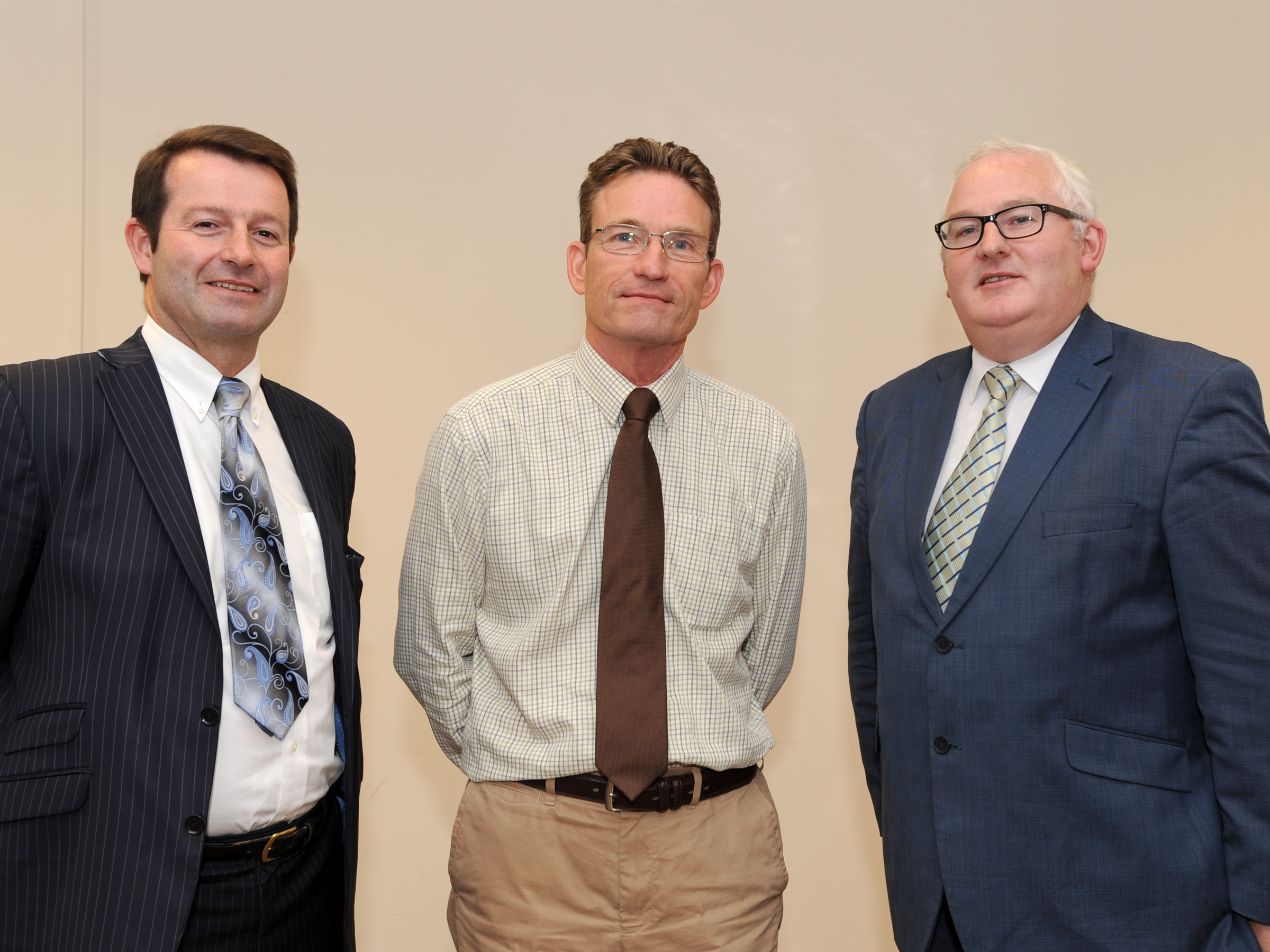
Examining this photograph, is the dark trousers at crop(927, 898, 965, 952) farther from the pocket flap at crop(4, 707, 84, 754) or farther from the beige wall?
the beige wall

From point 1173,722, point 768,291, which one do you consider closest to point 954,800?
point 1173,722

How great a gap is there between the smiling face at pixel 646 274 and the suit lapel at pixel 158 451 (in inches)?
34.7

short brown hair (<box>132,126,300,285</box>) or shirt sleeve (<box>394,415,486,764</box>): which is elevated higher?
short brown hair (<box>132,126,300,285</box>)

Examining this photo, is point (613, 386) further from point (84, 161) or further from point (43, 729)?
point (84, 161)

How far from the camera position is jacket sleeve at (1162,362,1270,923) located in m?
1.69

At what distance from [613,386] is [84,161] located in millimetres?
2016

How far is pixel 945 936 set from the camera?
1.91 meters

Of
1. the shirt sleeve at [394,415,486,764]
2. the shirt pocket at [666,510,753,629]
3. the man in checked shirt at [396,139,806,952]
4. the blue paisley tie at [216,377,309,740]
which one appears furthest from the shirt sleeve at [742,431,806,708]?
the blue paisley tie at [216,377,309,740]

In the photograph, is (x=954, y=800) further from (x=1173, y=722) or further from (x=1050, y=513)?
(x=1050, y=513)

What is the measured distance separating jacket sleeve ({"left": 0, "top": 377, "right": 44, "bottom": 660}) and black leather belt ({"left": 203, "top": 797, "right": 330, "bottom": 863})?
494 mm

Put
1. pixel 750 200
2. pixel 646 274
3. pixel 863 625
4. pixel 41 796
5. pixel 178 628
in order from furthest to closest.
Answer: pixel 750 200, pixel 863 625, pixel 646 274, pixel 178 628, pixel 41 796

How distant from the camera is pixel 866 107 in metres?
3.56

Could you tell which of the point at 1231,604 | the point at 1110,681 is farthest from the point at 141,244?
the point at 1231,604

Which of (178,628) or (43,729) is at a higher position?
(178,628)
